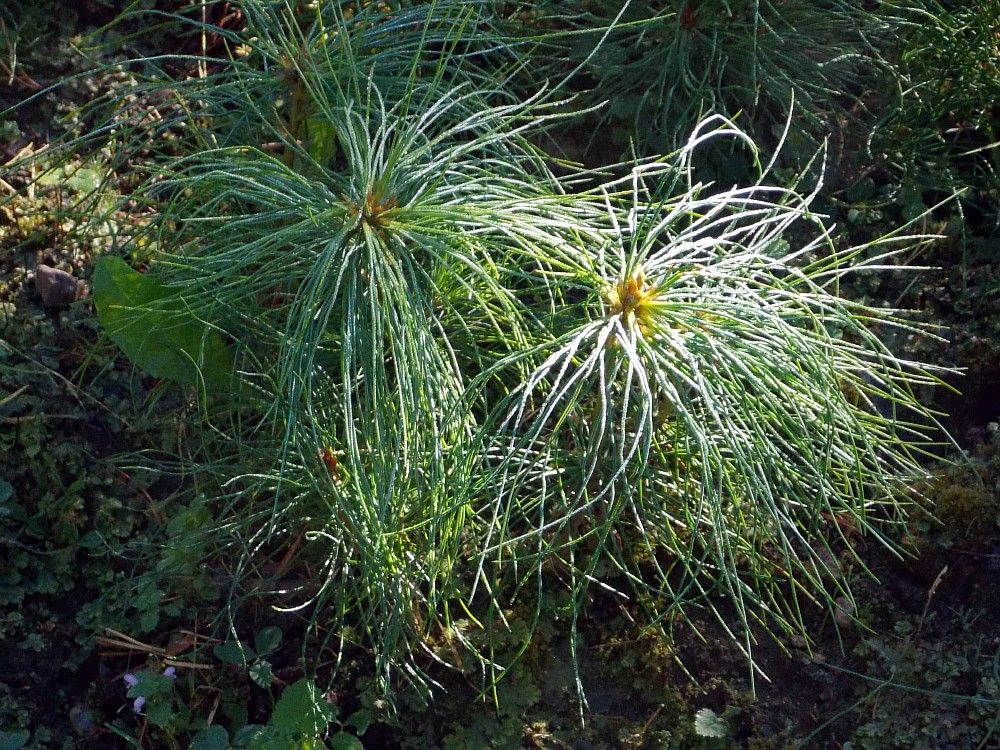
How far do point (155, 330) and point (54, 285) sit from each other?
52cm

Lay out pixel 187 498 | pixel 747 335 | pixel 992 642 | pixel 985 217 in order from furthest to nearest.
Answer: pixel 985 217 → pixel 187 498 → pixel 992 642 → pixel 747 335

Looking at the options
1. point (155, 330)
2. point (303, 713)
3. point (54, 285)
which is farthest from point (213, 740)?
point (54, 285)

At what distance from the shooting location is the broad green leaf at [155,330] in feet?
5.28

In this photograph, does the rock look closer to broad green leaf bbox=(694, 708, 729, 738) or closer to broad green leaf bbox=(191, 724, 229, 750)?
broad green leaf bbox=(191, 724, 229, 750)

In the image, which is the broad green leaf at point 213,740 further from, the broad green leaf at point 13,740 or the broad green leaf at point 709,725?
the broad green leaf at point 709,725

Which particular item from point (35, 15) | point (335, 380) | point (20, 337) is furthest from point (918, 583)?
point (35, 15)

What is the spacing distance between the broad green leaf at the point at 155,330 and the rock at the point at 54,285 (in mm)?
460

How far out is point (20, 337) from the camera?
78.4 inches

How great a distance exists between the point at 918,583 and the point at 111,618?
1.53 meters

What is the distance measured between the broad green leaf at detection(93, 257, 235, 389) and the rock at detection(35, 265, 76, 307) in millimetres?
460

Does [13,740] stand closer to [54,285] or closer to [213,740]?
[213,740]

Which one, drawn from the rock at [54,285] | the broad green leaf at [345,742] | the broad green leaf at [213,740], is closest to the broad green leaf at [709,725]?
the broad green leaf at [345,742]

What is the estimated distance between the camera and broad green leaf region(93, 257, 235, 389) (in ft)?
5.28

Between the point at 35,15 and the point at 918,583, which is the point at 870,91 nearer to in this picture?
the point at 918,583
